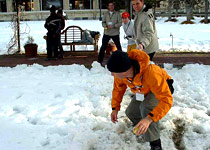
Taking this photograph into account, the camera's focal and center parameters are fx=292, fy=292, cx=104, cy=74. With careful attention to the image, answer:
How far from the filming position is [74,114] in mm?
4254

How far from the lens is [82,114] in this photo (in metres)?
4.25

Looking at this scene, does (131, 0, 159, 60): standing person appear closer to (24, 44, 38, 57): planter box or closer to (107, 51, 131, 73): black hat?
(107, 51, 131, 73): black hat

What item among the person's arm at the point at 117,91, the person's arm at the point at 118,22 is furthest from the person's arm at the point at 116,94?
the person's arm at the point at 118,22

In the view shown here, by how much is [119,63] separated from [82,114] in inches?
76.6

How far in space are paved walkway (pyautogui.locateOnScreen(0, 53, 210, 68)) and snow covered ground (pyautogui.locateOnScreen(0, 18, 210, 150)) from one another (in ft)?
4.35

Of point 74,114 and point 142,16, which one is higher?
point 142,16

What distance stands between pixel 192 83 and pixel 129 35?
160cm

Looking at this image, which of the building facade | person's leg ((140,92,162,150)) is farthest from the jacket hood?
the building facade

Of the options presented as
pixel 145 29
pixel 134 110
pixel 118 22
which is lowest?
pixel 134 110

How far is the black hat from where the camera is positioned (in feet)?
8.14

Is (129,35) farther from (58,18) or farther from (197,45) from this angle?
(197,45)

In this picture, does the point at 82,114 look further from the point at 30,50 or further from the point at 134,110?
the point at 30,50

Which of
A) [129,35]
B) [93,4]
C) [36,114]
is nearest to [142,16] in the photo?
[129,35]

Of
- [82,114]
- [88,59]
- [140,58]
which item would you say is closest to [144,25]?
[82,114]
